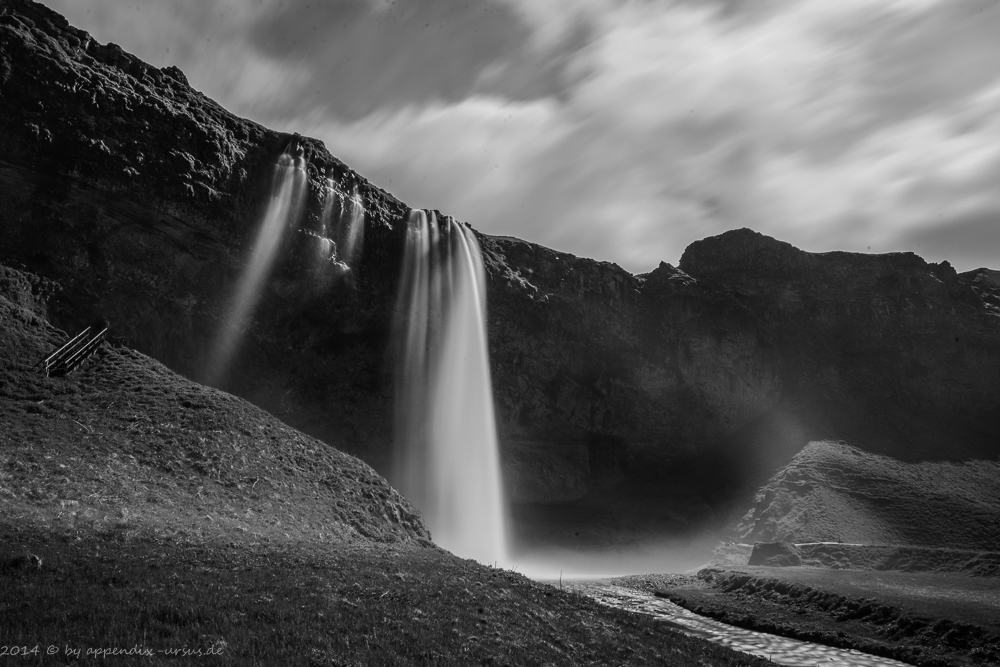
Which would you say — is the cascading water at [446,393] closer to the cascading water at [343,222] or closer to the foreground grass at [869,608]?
the cascading water at [343,222]

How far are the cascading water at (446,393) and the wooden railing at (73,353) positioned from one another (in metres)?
25.6

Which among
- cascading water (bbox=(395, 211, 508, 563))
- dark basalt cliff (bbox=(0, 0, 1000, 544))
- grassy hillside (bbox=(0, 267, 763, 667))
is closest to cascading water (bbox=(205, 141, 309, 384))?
dark basalt cliff (bbox=(0, 0, 1000, 544))

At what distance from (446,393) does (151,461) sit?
3508 cm

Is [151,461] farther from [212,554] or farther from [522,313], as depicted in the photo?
[522,313]

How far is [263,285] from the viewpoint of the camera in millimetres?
50688

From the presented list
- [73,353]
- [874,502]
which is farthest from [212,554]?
[874,502]

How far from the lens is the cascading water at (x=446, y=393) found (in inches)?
2231

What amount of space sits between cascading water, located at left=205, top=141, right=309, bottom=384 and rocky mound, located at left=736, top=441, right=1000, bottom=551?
51148 mm

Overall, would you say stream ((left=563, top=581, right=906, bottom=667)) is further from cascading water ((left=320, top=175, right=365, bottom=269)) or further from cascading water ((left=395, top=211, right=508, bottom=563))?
cascading water ((left=320, top=175, right=365, bottom=269))

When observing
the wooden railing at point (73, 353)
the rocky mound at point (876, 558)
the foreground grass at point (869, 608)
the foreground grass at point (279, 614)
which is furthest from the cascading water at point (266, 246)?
the rocky mound at point (876, 558)

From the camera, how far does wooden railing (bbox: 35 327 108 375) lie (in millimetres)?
31547

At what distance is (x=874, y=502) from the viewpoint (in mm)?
60719

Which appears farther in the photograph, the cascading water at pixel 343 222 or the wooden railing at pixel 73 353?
the cascading water at pixel 343 222

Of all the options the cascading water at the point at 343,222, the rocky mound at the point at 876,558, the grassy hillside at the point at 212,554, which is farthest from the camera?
the cascading water at the point at 343,222
